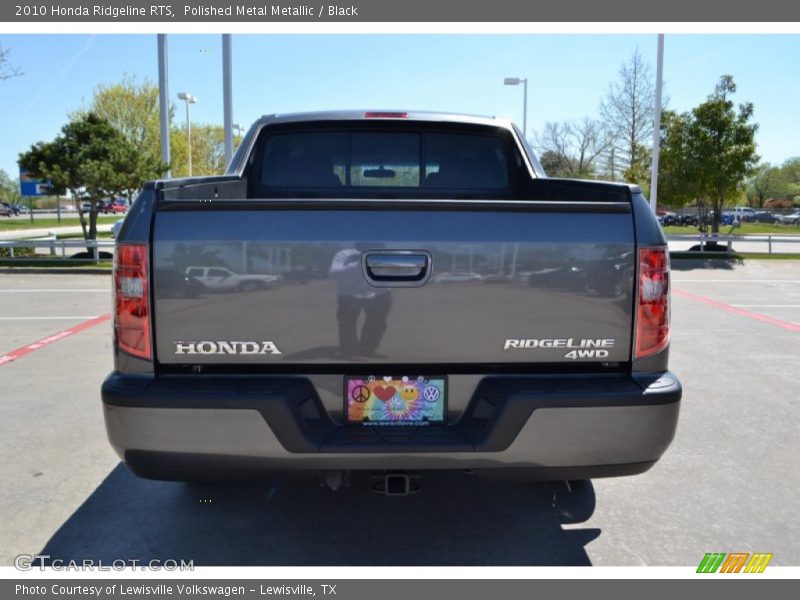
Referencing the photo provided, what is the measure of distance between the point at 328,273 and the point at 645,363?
1397 mm

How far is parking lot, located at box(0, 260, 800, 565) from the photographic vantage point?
330cm

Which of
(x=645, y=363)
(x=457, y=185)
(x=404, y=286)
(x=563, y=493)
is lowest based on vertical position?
(x=563, y=493)

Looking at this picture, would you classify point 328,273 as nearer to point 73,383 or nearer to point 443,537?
point 443,537

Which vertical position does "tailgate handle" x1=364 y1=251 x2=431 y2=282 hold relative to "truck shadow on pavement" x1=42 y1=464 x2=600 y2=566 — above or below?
above

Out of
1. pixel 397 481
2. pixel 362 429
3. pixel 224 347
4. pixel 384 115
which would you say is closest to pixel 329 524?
pixel 397 481

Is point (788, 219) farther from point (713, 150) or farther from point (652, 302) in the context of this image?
point (652, 302)

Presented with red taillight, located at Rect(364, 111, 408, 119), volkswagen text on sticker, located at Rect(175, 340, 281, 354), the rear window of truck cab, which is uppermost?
red taillight, located at Rect(364, 111, 408, 119)

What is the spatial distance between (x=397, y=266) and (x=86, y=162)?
19145 mm

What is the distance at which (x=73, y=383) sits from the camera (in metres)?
6.37

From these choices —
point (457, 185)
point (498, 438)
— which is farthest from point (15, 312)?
point (498, 438)

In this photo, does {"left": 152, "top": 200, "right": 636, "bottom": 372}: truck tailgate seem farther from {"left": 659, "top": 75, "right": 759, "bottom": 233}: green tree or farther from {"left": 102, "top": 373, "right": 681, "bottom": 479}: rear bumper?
{"left": 659, "top": 75, "right": 759, "bottom": 233}: green tree

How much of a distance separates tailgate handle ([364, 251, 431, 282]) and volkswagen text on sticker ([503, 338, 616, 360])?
1.53ft

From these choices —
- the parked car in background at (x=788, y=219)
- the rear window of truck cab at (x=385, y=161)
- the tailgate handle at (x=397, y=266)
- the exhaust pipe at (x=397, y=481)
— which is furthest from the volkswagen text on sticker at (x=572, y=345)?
the parked car in background at (x=788, y=219)

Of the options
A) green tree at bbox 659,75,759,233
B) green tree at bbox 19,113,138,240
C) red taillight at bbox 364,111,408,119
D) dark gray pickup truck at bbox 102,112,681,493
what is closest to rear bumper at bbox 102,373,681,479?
dark gray pickup truck at bbox 102,112,681,493
